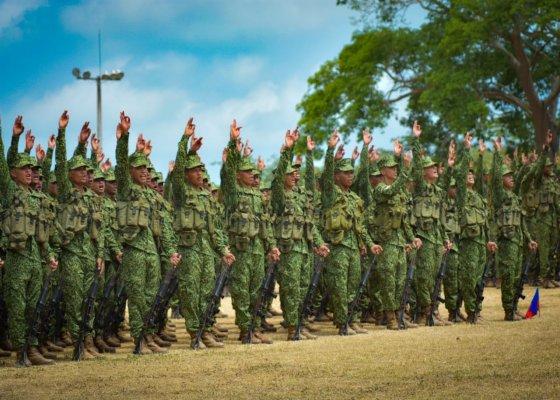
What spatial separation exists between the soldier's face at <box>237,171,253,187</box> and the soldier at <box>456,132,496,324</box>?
370cm

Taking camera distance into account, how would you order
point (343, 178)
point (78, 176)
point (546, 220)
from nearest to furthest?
point (78, 176)
point (343, 178)
point (546, 220)

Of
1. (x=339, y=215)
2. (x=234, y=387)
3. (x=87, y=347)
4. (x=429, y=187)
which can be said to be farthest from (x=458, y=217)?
(x=234, y=387)

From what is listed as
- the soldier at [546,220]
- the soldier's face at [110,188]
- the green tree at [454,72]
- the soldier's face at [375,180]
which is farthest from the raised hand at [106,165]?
the green tree at [454,72]

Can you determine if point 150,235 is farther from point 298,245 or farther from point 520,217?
point 520,217

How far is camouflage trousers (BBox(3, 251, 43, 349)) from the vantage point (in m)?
12.1

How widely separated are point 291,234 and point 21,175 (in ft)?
13.0

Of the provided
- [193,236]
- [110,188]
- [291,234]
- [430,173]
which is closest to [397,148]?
[430,173]

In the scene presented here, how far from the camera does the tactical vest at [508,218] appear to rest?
16.9 m

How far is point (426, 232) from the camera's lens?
55.0 feet

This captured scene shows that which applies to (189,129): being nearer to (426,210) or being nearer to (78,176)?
(78,176)

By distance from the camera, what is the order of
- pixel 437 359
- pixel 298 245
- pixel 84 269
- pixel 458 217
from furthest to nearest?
1. pixel 458 217
2. pixel 298 245
3. pixel 84 269
4. pixel 437 359

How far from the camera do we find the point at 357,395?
32.1 feet

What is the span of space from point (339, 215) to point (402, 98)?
958 inches

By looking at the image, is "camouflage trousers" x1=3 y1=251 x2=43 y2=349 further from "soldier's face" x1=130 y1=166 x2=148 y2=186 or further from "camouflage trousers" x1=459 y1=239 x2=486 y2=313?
"camouflage trousers" x1=459 y1=239 x2=486 y2=313
